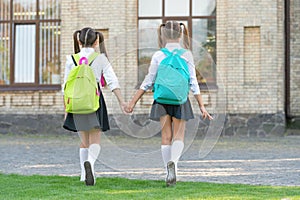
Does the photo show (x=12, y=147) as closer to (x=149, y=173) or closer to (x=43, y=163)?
(x=43, y=163)

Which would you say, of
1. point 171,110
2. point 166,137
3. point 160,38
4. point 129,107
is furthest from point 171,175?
point 160,38

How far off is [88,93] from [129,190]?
1148mm

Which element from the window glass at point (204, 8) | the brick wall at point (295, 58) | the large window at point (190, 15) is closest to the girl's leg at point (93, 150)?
the large window at point (190, 15)

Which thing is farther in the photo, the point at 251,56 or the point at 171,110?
the point at 251,56

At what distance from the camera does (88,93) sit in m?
7.64

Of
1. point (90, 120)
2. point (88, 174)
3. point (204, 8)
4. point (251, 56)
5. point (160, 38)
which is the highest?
point (204, 8)

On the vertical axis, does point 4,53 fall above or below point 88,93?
above

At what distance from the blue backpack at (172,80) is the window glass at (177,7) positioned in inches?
448

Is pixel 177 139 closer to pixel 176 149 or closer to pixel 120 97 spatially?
pixel 176 149

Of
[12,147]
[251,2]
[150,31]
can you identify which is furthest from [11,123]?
[150,31]

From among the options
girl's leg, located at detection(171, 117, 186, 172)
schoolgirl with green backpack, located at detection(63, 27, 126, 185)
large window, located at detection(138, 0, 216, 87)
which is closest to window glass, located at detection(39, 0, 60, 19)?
large window, located at detection(138, 0, 216, 87)

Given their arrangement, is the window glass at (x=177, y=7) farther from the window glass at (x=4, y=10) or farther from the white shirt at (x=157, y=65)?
the white shirt at (x=157, y=65)

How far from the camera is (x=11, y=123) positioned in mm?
19281

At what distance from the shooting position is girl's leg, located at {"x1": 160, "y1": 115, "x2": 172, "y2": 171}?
7.79 metres
